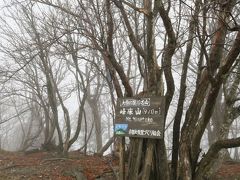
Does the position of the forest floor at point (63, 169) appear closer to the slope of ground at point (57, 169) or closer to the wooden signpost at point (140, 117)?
the slope of ground at point (57, 169)

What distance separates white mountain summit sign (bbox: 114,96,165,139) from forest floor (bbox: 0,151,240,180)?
7.00ft

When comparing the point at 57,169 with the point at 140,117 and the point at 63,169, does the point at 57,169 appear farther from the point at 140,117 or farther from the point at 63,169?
the point at 140,117

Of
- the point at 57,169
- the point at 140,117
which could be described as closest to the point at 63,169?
the point at 57,169

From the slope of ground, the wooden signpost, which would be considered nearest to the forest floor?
the slope of ground

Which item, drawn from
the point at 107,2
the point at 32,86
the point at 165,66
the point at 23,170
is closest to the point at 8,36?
the point at 32,86

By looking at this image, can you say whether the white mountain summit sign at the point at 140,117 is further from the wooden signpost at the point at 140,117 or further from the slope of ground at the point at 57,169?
the slope of ground at the point at 57,169

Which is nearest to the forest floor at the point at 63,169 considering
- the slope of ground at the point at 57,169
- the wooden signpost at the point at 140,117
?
the slope of ground at the point at 57,169

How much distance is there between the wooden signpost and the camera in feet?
24.0

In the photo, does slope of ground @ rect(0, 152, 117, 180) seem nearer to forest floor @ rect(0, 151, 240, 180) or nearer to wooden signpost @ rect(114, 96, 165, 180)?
forest floor @ rect(0, 151, 240, 180)

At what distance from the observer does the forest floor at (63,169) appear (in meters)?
10.5

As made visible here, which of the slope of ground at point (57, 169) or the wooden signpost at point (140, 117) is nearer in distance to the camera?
the wooden signpost at point (140, 117)

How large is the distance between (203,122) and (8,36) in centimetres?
1228

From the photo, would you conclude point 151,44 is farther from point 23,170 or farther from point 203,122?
point 23,170

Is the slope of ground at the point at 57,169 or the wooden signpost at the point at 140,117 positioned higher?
the wooden signpost at the point at 140,117
